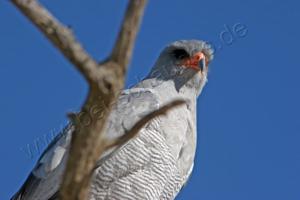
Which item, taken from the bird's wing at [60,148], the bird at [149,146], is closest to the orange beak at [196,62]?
the bird at [149,146]

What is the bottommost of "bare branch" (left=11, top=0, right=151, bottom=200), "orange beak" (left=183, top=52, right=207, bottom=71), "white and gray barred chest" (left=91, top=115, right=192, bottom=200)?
"bare branch" (left=11, top=0, right=151, bottom=200)

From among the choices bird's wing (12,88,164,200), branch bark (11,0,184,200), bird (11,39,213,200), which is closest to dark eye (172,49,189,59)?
bird (11,39,213,200)

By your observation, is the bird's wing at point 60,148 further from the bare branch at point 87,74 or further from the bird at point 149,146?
the bare branch at point 87,74

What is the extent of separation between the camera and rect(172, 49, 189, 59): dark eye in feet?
28.1

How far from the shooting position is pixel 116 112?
25.4ft

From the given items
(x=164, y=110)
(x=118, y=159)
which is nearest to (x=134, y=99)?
(x=118, y=159)

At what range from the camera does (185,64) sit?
8562 millimetres

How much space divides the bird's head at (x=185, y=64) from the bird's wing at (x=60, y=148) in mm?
695

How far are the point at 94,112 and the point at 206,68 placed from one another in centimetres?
655

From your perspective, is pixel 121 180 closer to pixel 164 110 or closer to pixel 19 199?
pixel 19 199

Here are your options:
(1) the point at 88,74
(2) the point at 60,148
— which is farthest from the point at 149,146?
(1) the point at 88,74

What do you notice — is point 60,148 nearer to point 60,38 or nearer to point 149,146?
point 149,146

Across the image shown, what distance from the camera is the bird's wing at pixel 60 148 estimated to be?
7301 mm

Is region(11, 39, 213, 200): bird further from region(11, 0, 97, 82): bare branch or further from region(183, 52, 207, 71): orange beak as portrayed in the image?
region(11, 0, 97, 82): bare branch
